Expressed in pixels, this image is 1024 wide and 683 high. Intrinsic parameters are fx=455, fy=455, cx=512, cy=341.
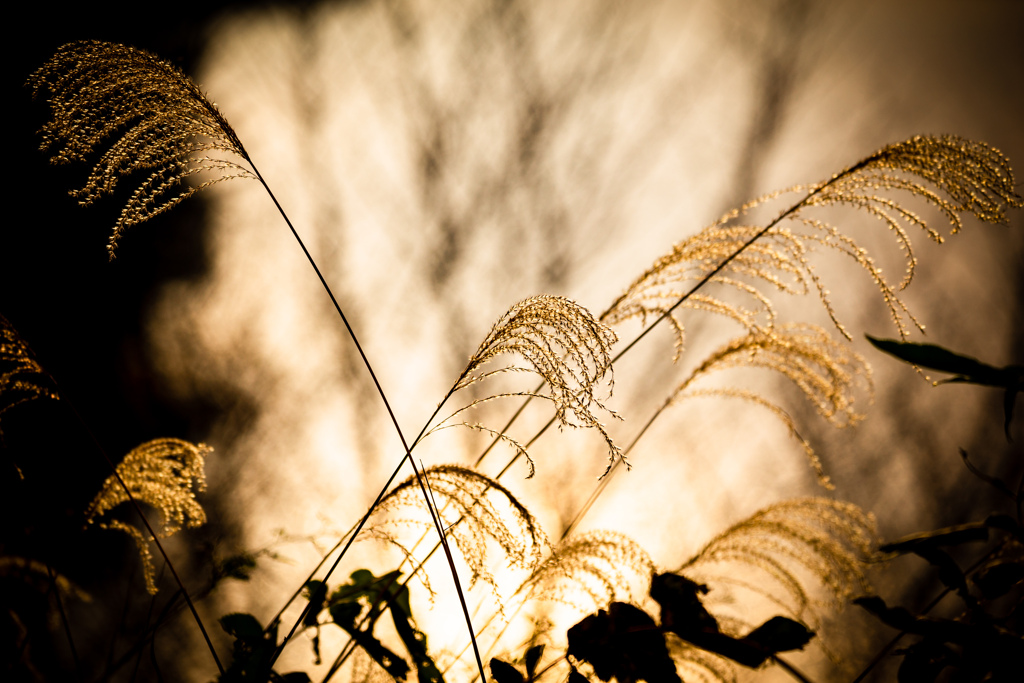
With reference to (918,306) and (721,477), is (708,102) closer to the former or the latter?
(918,306)

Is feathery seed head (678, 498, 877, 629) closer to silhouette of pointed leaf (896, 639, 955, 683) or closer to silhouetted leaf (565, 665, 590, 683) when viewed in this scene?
silhouette of pointed leaf (896, 639, 955, 683)

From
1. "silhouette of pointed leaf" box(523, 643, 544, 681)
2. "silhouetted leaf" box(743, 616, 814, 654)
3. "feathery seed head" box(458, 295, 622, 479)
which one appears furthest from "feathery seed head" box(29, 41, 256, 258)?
"silhouetted leaf" box(743, 616, 814, 654)

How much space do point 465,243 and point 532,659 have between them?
177 cm

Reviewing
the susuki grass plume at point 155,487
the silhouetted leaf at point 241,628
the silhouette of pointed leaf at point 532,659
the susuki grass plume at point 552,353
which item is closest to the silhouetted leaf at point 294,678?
the silhouetted leaf at point 241,628

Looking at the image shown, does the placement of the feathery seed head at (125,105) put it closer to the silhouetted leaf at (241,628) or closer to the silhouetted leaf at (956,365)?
the silhouetted leaf at (241,628)

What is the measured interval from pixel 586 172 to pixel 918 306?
162 centimetres

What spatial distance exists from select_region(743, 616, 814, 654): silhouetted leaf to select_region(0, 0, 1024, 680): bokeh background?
1.12 meters

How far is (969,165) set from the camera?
23.6 inches

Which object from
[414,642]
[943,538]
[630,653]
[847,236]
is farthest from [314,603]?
[847,236]

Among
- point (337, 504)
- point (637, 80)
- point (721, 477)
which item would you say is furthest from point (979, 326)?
point (337, 504)

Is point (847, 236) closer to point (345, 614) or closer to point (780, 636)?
point (780, 636)

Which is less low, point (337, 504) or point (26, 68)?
point (26, 68)

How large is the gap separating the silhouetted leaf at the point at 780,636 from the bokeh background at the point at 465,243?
112 centimetres

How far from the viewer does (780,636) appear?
1.68 feet
